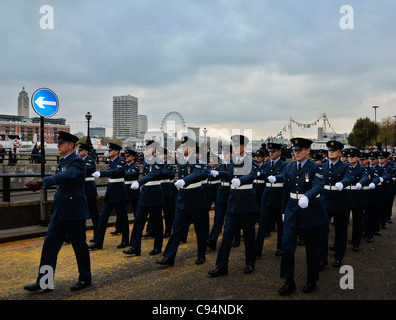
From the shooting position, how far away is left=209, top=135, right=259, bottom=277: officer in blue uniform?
5.62 meters

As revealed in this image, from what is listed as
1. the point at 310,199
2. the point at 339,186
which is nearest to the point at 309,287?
the point at 310,199

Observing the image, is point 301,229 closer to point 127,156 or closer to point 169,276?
point 169,276

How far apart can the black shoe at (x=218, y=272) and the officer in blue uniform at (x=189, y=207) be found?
0.70 m

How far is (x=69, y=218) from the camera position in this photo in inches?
192

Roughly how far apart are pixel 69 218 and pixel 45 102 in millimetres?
4265

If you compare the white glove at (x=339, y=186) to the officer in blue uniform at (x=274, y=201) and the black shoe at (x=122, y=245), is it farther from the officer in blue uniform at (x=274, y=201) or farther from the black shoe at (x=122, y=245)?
the black shoe at (x=122, y=245)

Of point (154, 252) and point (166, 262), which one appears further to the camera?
point (154, 252)

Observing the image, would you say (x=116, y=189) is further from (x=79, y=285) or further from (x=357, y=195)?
(x=357, y=195)

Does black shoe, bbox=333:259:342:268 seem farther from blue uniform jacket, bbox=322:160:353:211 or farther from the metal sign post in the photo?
the metal sign post

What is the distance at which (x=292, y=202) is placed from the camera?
200 inches

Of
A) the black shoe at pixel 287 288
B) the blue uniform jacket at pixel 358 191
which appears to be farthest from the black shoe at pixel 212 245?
the blue uniform jacket at pixel 358 191

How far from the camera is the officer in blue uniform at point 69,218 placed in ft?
15.9
